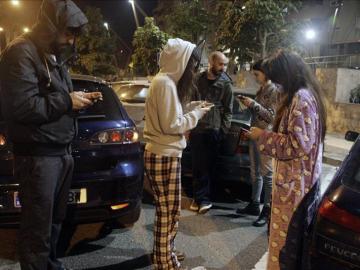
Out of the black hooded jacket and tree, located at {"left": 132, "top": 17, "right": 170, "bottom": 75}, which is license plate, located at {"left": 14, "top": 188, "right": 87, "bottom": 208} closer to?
the black hooded jacket

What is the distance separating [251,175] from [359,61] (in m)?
10.8

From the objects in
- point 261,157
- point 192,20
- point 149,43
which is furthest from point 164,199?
point 149,43

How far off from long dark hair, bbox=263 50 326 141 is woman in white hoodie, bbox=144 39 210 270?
2.14ft

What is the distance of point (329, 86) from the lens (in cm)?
1269

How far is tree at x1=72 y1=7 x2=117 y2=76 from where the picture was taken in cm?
3028

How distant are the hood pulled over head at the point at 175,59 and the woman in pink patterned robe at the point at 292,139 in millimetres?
642

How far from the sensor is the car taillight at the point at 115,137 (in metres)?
3.77

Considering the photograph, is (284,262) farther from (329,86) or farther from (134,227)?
(329,86)

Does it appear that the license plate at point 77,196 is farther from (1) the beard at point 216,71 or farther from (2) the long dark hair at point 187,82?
(1) the beard at point 216,71

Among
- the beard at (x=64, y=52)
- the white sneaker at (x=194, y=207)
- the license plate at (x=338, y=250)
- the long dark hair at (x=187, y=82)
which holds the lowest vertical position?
the white sneaker at (x=194, y=207)

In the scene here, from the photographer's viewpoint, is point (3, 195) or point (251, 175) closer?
point (3, 195)

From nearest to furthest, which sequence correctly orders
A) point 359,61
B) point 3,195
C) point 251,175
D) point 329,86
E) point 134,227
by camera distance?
point 3,195 < point 134,227 < point 251,175 < point 329,86 < point 359,61

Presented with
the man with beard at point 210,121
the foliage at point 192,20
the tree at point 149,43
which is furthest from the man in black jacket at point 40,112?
the tree at point 149,43

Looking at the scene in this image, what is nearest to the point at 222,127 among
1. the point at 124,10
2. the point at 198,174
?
the point at 198,174
